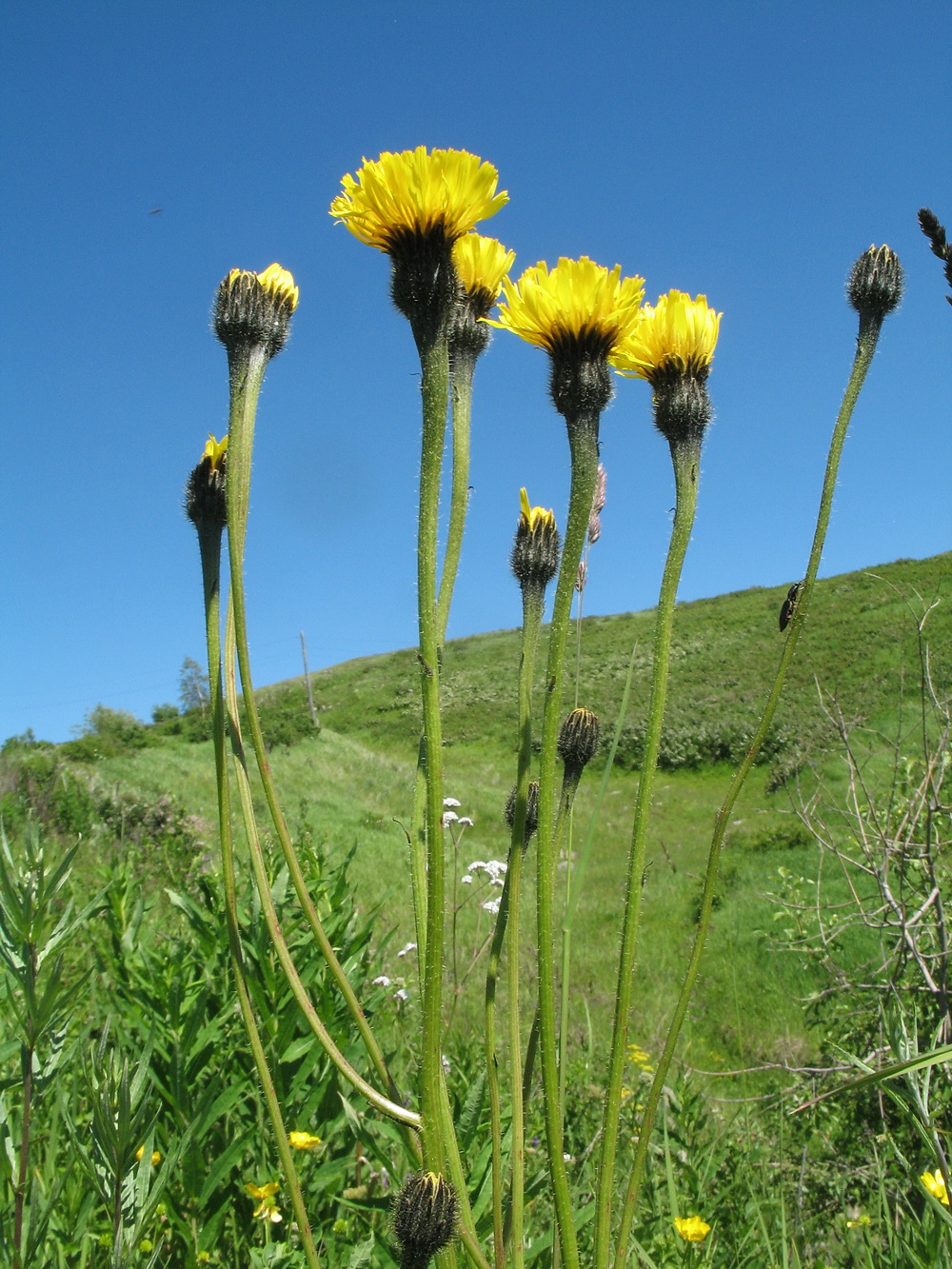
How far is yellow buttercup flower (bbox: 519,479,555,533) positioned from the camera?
63.3 inches

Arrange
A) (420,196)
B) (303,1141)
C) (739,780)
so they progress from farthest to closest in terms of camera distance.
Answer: (303,1141), (739,780), (420,196)

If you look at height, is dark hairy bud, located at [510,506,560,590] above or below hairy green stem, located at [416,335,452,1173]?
above

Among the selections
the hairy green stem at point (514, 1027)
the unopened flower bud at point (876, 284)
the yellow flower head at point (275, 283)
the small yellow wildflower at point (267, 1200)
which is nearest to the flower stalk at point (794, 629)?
the unopened flower bud at point (876, 284)

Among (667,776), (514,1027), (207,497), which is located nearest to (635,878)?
(514,1027)

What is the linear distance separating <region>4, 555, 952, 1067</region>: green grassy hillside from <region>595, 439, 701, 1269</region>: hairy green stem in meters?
0.48

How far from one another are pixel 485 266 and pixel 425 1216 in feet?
4.49

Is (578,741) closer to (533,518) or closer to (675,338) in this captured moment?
(533,518)

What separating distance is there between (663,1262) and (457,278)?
1.95 m

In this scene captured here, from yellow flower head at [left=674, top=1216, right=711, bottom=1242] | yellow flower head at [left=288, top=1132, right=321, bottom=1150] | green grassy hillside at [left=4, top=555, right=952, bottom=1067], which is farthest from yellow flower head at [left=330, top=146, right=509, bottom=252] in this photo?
yellow flower head at [left=288, top=1132, right=321, bottom=1150]

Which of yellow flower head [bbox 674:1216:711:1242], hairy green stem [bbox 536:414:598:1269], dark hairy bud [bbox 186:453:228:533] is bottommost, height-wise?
yellow flower head [bbox 674:1216:711:1242]

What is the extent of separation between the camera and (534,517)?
5.38 ft

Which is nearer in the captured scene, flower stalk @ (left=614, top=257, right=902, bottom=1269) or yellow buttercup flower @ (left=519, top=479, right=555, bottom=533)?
flower stalk @ (left=614, top=257, right=902, bottom=1269)

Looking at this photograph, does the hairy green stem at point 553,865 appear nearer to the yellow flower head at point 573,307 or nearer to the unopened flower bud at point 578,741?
the yellow flower head at point 573,307

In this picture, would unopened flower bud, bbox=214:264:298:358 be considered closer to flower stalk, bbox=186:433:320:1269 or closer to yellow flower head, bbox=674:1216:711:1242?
flower stalk, bbox=186:433:320:1269
